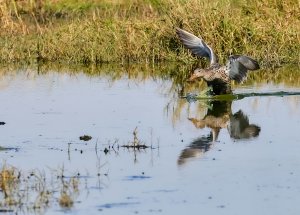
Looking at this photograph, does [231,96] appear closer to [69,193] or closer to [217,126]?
[217,126]

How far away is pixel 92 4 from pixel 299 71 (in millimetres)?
8898

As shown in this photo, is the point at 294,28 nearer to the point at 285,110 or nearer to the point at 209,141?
the point at 285,110

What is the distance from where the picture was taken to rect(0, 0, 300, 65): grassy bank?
790 inches

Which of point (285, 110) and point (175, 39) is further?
point (175, 39)

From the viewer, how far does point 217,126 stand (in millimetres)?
13641

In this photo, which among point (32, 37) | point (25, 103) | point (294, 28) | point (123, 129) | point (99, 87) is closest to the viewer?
point (123, 129)

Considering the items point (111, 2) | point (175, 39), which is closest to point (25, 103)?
point (175, 39)

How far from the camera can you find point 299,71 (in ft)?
61.9

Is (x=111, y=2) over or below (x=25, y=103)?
over

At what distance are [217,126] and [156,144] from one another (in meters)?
1.84

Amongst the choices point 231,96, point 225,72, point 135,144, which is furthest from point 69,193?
point 231,96

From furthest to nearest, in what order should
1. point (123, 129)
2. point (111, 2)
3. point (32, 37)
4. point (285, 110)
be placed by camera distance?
1. point (111, 2)
2. point (32, 37)
3. point (285, 110)
4. point (123, 129)

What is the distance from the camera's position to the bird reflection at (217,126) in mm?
11623

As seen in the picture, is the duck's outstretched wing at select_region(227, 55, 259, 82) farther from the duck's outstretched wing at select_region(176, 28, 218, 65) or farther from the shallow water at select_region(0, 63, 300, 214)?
the duck's outstretched wing at select_region(176, 28, 218, 65)
